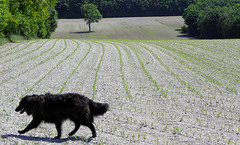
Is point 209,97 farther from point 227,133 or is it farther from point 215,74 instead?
point 215,74

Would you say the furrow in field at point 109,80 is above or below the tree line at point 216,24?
below

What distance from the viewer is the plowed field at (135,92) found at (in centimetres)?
865

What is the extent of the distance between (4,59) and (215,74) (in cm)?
1759

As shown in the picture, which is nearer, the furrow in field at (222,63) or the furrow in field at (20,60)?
the furrow in field at (222,63)

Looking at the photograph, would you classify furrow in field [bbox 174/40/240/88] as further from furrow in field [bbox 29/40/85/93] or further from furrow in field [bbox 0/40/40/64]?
furrow in field [bbox 0/40/40/64]

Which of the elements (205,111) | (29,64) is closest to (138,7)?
(29,64)

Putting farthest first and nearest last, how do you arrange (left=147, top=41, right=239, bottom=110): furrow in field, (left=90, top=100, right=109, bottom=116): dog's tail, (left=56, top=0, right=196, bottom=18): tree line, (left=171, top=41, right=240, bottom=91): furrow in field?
1. (left=56, top=0, right=196, bottom=18): tree line
2. (left=171, top=41, right=240, bottom=91): furrow in field
3. (left=147, top=41, right=239, bottom=110): furrow in field
4. (left=90, top=100, right=109, bottom=116): dog's tail

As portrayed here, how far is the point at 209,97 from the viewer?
1401cm

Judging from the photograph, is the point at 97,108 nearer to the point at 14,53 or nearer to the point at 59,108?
the point at 59,108

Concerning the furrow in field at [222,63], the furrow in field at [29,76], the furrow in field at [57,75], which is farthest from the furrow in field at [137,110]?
the furrow in field at [222,63]

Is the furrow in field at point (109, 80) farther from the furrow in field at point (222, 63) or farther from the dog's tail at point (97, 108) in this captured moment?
the furrow in field at point (222, 63)

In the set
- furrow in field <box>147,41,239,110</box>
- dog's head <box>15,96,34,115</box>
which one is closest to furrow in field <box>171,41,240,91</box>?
furrow in field <box>147,41,239,110</box>

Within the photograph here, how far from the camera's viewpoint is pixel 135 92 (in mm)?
14398

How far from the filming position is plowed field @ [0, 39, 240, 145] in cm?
865
